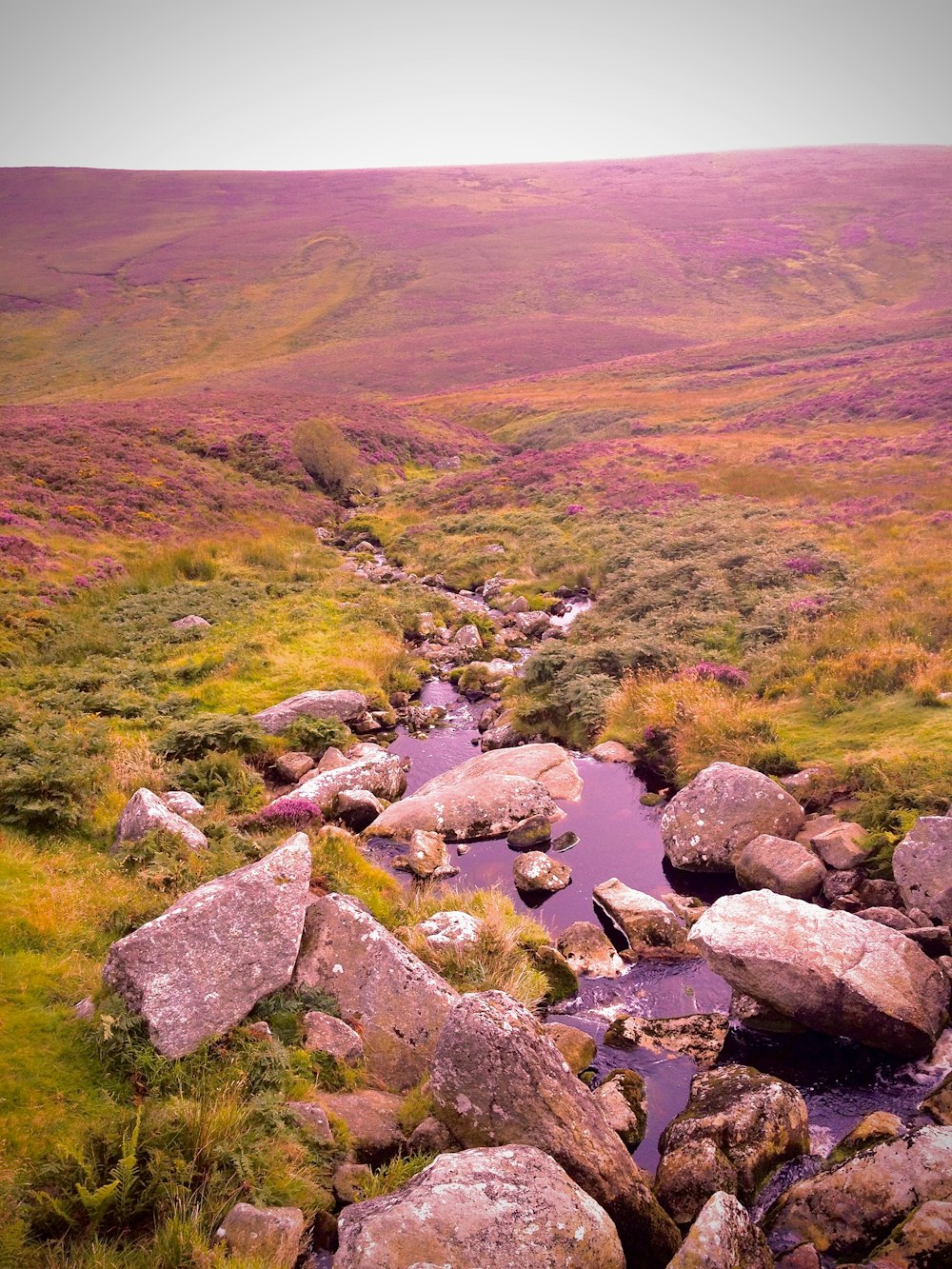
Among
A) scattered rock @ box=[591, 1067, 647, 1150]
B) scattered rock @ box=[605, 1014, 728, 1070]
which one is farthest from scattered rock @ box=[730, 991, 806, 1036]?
scattered rock @ box=[591, 1067, 647, 1150]

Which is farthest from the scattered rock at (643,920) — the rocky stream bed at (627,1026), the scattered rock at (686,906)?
the scattered rock at (686,906)

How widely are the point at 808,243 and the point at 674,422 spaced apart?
93.9 m

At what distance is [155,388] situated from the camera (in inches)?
3538

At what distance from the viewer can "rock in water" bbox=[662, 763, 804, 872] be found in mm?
15812

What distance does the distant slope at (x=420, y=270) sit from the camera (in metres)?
102

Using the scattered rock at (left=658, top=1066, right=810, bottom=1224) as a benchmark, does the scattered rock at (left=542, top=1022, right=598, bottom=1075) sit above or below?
below

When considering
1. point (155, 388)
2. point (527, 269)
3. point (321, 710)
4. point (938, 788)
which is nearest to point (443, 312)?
point (527, 269)

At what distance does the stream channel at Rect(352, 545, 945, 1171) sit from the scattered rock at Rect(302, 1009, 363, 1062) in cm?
372

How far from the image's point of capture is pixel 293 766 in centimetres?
1984

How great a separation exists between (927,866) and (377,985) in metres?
9.43

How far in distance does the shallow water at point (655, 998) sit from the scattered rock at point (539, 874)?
19 centimetres

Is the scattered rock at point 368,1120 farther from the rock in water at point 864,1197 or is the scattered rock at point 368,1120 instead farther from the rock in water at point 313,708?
the rock in water at point 313,708

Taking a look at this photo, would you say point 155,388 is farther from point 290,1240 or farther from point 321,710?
point 290,1240

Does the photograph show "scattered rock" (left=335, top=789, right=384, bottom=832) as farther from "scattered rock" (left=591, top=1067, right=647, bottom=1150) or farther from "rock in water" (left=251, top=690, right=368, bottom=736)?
"scattered rock" (left=591, top=1067, right=647, bottom=1150)
